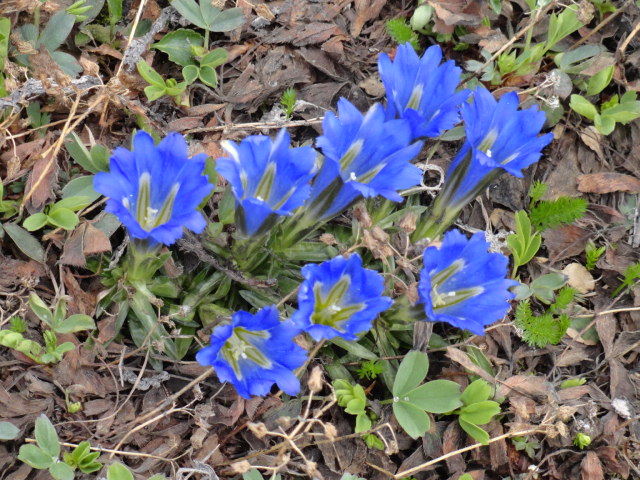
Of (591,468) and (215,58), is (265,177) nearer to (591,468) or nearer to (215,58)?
(215,58)

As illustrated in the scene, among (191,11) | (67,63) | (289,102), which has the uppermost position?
(191,11)

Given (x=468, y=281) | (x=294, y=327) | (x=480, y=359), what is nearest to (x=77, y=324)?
(x=294, y=327)

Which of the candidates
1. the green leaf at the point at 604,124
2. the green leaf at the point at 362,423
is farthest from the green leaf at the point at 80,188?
the green leaf at the point at 604,124

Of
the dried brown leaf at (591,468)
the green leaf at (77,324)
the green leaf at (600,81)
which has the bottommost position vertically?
the dried brown leaf at (591,468)

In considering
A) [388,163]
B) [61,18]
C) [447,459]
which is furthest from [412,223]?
[61,18]

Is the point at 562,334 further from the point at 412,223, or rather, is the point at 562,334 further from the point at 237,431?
the point at 237,431

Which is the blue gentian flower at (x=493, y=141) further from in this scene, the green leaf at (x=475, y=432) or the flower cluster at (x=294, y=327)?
the green leaf at (x=475, y=432)
